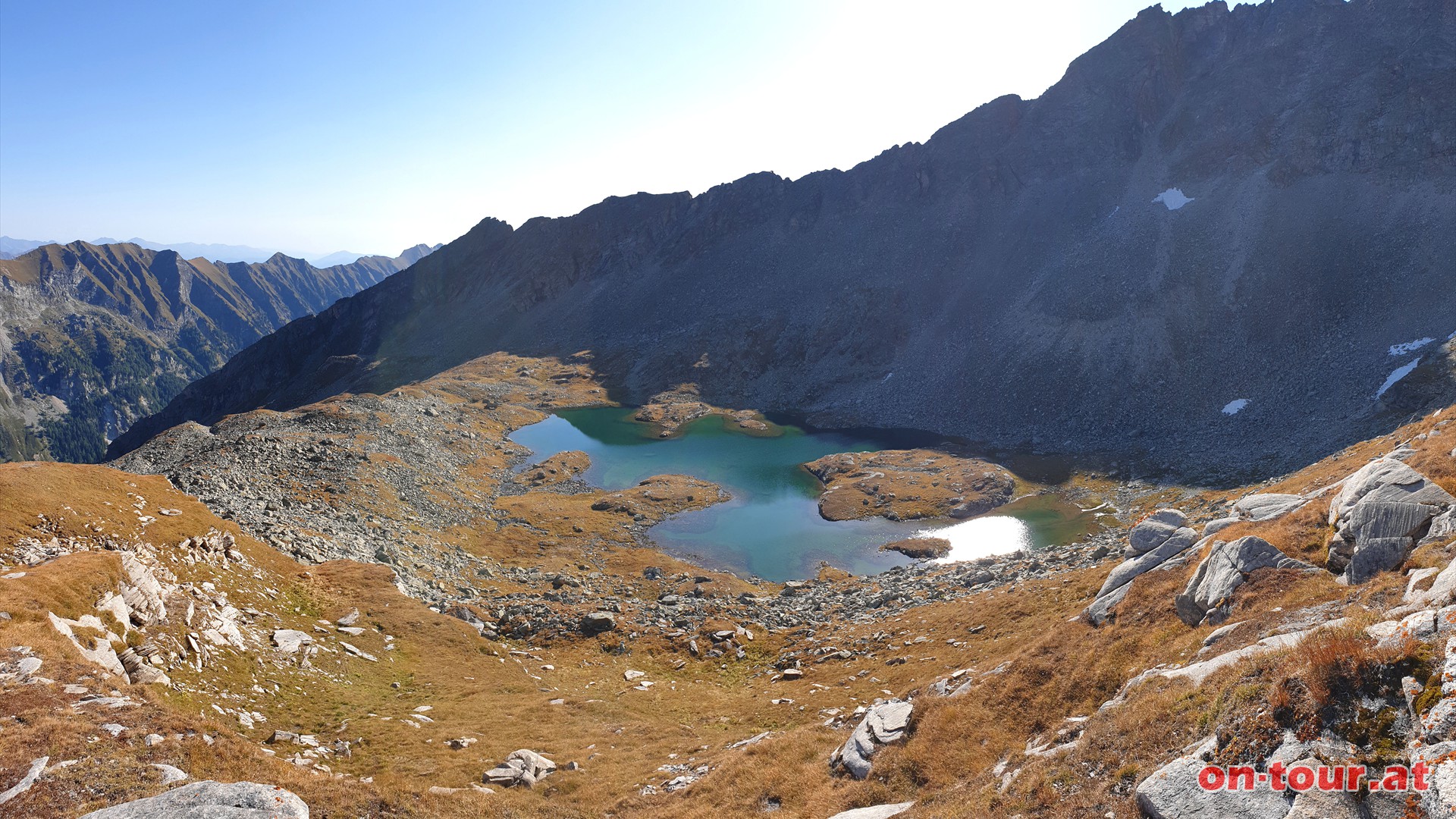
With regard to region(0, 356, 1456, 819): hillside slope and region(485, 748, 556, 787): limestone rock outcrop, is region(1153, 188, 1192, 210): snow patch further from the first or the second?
region(485, 748, 556, 787): limestone rock outcrop

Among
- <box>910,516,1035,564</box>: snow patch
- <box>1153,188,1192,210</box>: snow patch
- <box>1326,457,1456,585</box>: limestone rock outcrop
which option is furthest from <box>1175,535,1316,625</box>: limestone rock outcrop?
<box>1153,188,1192,210</box>: snow patch

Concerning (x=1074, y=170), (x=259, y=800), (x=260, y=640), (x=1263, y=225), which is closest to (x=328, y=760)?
(x=259, y=800)

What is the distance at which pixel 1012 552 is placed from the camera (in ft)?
191

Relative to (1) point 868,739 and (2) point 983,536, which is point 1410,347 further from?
(1) point 868,739

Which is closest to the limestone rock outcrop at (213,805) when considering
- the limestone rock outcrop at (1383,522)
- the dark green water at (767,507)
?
the limestone rock outcrop at (1383,522)

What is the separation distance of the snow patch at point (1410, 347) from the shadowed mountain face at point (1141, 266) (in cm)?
69

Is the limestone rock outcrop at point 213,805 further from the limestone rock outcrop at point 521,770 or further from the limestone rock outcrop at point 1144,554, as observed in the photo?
the limestone rock outcrop at point 1144,554

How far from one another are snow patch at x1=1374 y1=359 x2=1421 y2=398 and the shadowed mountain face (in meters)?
0.84

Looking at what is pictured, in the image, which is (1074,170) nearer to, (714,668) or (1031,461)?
(1031,461)

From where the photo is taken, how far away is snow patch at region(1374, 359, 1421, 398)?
235ft

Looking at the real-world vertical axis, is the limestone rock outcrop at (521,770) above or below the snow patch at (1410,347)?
above

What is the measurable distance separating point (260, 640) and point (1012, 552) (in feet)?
181

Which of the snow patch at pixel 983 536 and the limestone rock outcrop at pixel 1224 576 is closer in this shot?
the limestone rock outcrop at pixel 1224 576

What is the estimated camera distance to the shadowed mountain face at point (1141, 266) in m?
83.6
